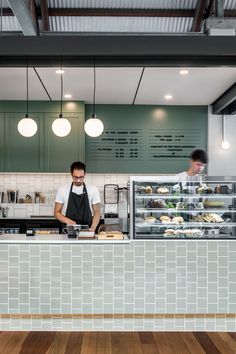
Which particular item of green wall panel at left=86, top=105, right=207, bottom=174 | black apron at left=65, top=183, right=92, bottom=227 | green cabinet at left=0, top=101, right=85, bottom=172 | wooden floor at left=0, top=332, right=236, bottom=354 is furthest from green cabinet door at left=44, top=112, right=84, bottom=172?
wooden floor at left=0, top=332, right=236, bottom=354

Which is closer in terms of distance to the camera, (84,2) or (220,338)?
(220,338)

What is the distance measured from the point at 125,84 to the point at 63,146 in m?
1.58

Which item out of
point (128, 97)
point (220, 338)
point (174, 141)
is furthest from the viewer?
point (174, 141)

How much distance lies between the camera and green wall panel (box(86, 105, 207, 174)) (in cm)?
723

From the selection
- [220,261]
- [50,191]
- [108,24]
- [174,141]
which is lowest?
[220,261]

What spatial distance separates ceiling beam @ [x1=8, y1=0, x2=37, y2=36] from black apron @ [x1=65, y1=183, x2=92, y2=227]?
179 cm

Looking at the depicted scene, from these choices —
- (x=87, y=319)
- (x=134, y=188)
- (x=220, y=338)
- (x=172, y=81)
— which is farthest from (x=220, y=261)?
(x=172, y=81)

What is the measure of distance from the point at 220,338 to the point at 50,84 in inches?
152

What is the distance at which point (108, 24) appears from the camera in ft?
18.9

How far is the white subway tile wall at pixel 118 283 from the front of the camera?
409 cm

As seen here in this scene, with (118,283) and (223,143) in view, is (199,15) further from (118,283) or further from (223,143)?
(118,283)

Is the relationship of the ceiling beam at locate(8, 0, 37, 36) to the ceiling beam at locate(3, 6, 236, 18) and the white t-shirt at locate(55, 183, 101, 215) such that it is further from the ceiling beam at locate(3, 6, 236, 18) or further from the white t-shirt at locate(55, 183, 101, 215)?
the white t-shirt at locate(55, 183, 101, 215)

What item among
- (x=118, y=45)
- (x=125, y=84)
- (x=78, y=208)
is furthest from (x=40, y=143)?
(x=118, y=45)

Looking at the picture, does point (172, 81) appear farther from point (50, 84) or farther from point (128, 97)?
point (50, 84)
